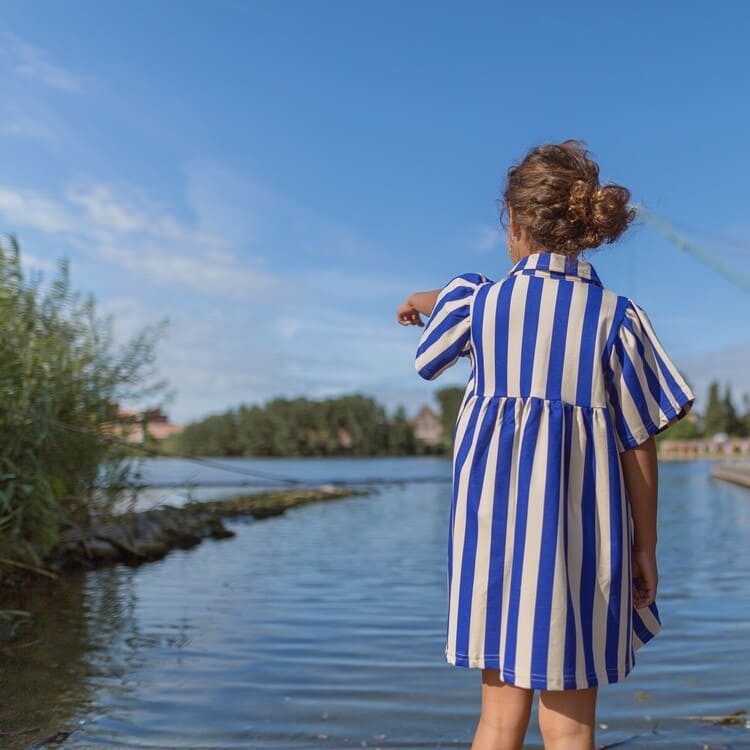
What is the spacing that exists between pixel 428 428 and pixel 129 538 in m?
91.7

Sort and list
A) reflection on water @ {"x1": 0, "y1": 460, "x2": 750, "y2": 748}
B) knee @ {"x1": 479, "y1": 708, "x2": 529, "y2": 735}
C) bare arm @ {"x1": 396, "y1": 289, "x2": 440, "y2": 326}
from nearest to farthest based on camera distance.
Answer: knee @ {"x1": 479, "y1": 708, "x2": 529, "y2": 735} → bare arm @ {"x1": 396, "y1": 289, "x2": 440, "y2": 326} → reflection on water @ {"x1": 0, "y1": 460, "x2": 750, "y2": 748}

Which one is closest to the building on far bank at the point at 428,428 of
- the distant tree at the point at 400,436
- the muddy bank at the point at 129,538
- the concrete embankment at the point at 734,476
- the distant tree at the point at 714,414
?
the distant tree at the point at 400,436

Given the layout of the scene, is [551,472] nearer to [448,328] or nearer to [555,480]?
[555,480]

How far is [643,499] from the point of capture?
2.19 m

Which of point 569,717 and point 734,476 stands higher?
point 734,476

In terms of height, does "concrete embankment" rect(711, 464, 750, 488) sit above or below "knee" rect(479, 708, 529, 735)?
above

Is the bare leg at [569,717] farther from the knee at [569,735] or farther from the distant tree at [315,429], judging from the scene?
the distant tree at [315,429]

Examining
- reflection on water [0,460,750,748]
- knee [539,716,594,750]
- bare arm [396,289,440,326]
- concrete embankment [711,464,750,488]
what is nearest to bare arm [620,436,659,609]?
knee [539,716,594,750]

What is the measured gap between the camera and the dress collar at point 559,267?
226 cm

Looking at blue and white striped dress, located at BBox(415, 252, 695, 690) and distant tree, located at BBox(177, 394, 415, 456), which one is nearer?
blue and white striped dress, located at BBox(415, 252, 695, 690)

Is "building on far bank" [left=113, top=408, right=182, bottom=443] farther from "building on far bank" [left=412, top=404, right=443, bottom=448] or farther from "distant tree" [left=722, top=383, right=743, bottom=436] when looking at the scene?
"distant tree" [left=722, top=383, right=743, bottom=436]

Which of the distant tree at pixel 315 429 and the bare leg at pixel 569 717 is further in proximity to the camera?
the distant tree at pixel 315 429

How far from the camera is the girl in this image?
82.7 inches

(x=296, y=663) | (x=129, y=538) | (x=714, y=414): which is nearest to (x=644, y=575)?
(x=296, y=663)
